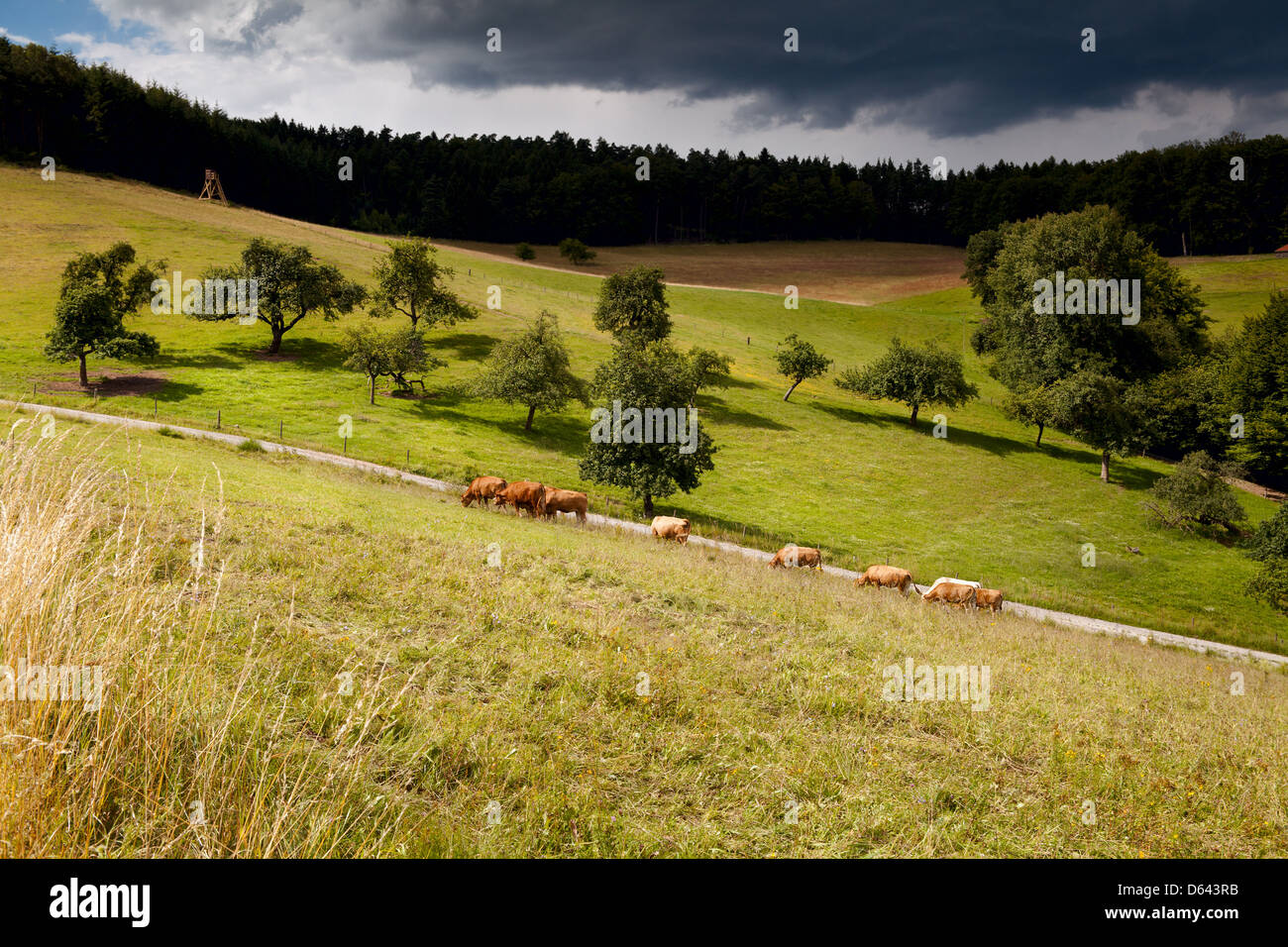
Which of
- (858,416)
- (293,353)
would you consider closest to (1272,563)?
(858,416)

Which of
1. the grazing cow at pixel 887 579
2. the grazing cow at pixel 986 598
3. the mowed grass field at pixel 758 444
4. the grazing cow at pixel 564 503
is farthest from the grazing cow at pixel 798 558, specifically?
the grazing cow at pixel 564 503

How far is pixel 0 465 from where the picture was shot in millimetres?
6266

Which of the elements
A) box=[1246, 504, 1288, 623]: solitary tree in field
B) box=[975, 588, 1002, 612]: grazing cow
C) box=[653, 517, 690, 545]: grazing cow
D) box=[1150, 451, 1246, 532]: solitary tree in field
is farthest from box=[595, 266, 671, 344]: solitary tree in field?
box=[1246, 504, 1288, 623]: solitary tree in field

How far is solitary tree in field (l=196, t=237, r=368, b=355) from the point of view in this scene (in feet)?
196

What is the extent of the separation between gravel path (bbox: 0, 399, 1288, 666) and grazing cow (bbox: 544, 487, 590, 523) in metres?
1.39

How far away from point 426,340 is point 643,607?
60268 millimetres

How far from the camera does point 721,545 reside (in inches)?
1283

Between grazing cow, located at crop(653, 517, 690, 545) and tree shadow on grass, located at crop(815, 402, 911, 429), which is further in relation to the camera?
tree shadow on grass, located at crop(815, 402, 911, 429)

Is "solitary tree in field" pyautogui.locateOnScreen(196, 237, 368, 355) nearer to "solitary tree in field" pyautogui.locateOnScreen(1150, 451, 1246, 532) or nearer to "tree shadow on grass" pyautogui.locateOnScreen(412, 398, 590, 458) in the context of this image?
"tree shadow on grass" pyautogui.locateOnScreen(412, 398, 590, 458)

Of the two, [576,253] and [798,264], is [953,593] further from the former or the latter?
[798,264]

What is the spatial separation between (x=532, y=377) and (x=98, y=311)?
104 ft

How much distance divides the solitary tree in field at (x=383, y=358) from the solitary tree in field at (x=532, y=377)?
6.32 meters
